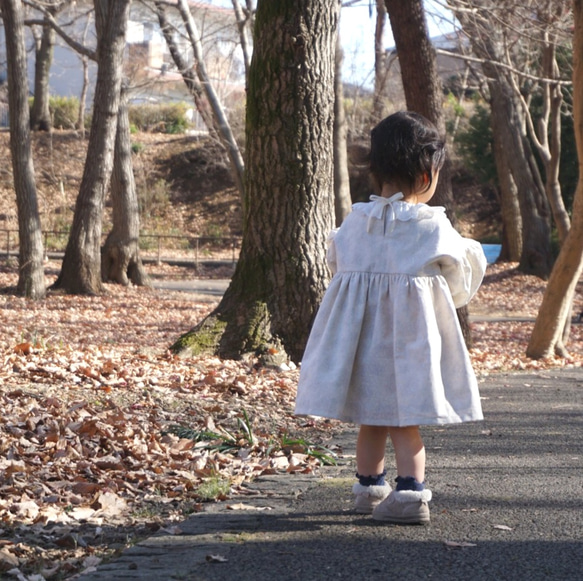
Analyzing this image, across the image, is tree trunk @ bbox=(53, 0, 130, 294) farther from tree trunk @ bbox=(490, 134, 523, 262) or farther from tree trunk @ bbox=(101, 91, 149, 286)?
tree trunk @ bbox=(490, 134, 523, 262)

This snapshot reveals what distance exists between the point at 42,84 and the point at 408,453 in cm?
3548

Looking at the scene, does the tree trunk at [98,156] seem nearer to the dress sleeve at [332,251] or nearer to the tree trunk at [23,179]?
the tree trunk at [23,179]

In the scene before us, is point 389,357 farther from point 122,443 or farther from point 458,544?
point 122,443

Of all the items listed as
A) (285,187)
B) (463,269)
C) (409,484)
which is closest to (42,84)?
(285,187)

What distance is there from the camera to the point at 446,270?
3.73 meters

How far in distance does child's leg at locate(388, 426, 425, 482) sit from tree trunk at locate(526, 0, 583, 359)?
298 inches

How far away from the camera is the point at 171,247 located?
3017 centimetres

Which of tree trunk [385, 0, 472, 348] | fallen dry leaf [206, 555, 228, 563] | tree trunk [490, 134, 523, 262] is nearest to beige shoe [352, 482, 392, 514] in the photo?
fallen dry leaf [206, 555, 228, 563]

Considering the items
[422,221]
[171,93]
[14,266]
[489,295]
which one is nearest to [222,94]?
[14,266]

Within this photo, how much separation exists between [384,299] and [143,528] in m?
1.34

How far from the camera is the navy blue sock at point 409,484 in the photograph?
358 centimetres

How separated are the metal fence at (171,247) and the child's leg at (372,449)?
863 inches

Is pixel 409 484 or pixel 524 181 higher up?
pixel 524 181

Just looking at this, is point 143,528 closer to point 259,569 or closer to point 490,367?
point 259,569
